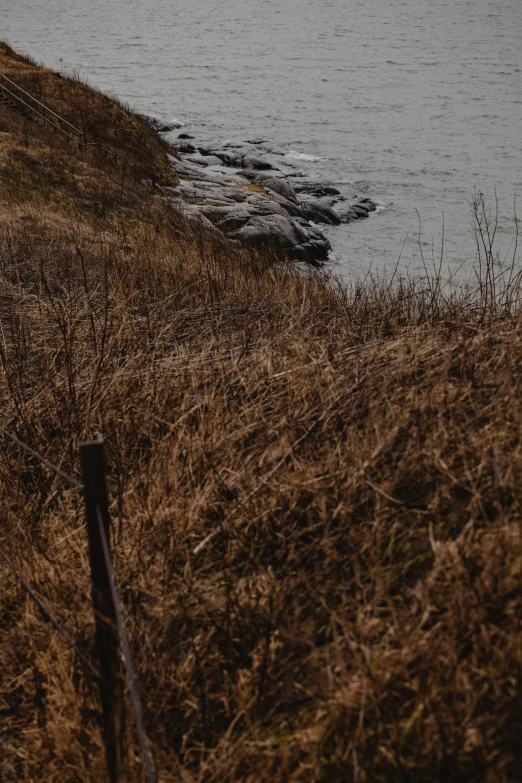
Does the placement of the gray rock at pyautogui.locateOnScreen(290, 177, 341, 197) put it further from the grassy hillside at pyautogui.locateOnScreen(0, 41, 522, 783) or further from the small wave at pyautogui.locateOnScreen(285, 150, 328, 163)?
the grassy hillside at pyautogui.locateOnScreen(0, 41, 522, 783)

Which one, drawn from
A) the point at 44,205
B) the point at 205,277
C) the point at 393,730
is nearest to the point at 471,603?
the point at 393,730

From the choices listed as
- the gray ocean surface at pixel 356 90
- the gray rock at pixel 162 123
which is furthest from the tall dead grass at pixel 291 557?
the gray rock at pixel 162 123

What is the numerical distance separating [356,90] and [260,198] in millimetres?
27019

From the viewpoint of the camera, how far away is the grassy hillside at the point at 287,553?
2.00 metres

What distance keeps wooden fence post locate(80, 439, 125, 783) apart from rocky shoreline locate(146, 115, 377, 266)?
33.3 feet

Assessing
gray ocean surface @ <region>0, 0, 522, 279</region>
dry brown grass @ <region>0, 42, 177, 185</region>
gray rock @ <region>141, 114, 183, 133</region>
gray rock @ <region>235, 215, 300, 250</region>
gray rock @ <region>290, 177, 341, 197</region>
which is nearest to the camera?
gray rock @ <region>235, 215, 300, 250</region>

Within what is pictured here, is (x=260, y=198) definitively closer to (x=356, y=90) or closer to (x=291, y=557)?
(x=291, y=557)

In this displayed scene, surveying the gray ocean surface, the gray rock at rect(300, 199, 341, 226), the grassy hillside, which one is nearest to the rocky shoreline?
the gray rock at rect(300, 199, 341, 226)

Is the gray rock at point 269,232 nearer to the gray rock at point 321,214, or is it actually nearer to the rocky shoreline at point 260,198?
the rocky shoreline at point 260,198

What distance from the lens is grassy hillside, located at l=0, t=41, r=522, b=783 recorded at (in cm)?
200

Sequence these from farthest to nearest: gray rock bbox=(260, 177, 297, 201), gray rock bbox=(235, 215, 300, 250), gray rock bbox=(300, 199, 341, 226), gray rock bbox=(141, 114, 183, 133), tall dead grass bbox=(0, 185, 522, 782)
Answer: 1. gray rock bbox=(141, 114, 183, 133)
2. gray rock bbox=(260, 177, 297, 201)
3. gray rock bbox=(300, 199, 341, 226)
4. gray rock bbox=(235, 215, 300, 250)
5. tall dead grass bbox=(0, 185, 522, 782)

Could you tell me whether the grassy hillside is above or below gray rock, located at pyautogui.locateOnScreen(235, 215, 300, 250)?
below

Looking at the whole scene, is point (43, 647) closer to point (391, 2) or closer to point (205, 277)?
point (205, 277)

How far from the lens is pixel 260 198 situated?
19125mm
